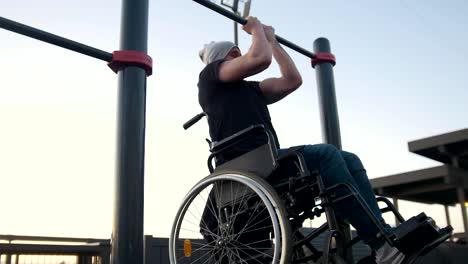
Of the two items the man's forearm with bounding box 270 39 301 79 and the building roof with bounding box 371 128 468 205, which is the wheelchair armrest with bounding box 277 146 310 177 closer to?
the man's forearm with bounding box 270 39 301 79

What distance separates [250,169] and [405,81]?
22.0 ft

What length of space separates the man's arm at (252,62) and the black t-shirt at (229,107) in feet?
0.18

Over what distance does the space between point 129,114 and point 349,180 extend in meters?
1.09

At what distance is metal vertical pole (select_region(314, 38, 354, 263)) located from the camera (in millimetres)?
3404

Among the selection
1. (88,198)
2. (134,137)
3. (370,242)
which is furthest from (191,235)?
(88,198)

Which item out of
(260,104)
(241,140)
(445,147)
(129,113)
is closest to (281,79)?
(260,104)

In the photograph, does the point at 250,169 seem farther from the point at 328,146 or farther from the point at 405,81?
the point at 405,81

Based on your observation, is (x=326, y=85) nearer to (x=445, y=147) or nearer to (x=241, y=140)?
(x=241, y=140)

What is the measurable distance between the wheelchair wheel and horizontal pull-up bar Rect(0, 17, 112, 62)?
2.85 feet

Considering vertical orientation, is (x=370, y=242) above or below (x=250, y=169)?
below

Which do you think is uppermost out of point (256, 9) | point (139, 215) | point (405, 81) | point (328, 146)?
point (405, 81)

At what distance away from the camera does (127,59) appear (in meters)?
2.34

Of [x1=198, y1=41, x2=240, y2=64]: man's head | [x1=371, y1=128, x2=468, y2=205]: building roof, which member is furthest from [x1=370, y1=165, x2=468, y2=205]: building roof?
[x1=198, y1=41, x2=240, y2=64]: man's head

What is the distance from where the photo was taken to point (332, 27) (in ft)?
19.2
